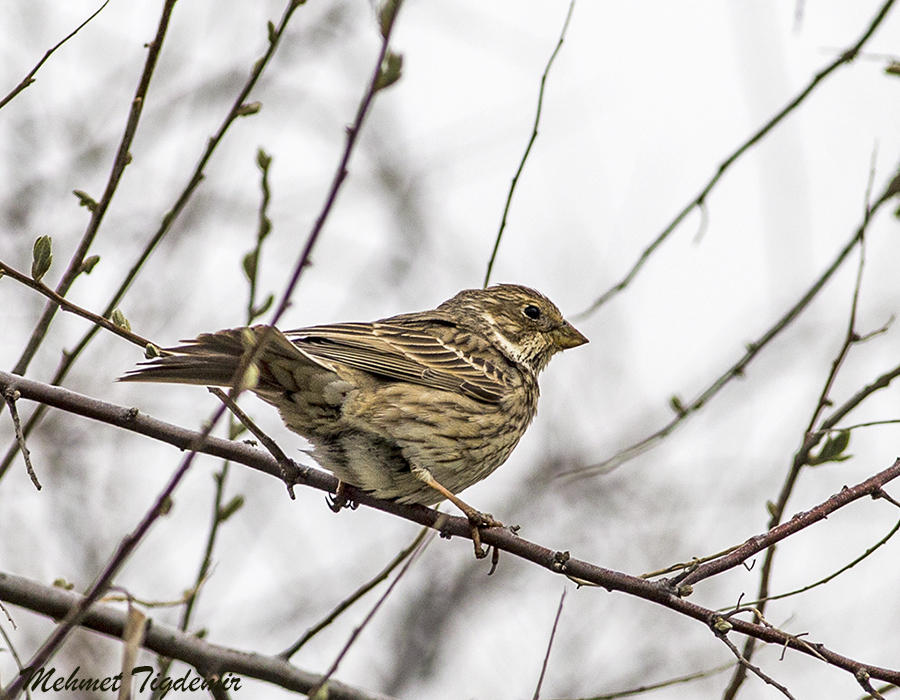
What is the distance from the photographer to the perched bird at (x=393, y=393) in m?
4.00

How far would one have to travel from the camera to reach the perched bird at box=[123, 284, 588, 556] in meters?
4.00

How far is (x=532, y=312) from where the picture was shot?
6203mm

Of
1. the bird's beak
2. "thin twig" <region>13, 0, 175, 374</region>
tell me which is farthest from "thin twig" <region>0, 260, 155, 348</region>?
the bird's beak

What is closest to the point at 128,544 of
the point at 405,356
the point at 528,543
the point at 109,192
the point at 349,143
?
the point at 349,143

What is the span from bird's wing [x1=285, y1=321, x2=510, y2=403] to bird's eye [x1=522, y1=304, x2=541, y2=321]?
0.61 meters

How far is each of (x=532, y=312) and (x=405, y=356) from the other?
126 cm

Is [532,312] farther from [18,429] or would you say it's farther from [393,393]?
[18,429]

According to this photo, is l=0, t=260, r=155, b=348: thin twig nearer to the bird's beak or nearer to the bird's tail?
the bird's tail

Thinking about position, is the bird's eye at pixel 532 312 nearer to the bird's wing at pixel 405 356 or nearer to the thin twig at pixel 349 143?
the bird's wing at pixel 405 356

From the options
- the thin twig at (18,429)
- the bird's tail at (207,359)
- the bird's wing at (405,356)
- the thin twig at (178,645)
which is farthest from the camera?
the bird's wing at (405,356)

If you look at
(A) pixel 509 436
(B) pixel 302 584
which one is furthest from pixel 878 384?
(B) pixel 302 584

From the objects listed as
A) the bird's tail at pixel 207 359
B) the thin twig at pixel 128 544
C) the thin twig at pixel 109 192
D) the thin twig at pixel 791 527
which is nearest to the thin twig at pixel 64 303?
the thin twig at pixel 109 192

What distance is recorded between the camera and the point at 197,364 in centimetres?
380

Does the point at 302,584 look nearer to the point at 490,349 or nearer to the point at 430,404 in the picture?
the point at 490,349
